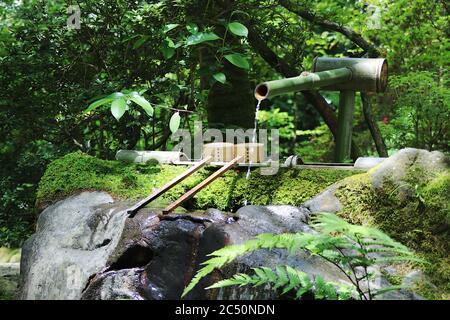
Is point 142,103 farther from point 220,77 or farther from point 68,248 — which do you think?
point 68,248

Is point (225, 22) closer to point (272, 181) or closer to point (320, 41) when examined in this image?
point (272, 181)

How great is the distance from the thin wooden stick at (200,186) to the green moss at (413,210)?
756 millimetres

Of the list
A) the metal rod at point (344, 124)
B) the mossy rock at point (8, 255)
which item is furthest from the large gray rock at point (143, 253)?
the mossy rock at point (8, 255)

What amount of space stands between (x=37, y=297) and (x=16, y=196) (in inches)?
83.0

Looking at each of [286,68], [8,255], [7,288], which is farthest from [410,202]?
[8,255]

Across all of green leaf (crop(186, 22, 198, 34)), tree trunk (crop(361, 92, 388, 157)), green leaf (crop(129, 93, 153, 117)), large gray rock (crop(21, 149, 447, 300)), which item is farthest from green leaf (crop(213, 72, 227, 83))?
tree trunk (crop(361, 92, 388, 157))

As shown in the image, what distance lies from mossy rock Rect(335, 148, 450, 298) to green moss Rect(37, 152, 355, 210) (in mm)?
309

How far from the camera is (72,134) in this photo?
5.16 meters

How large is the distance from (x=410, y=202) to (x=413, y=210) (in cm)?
5
